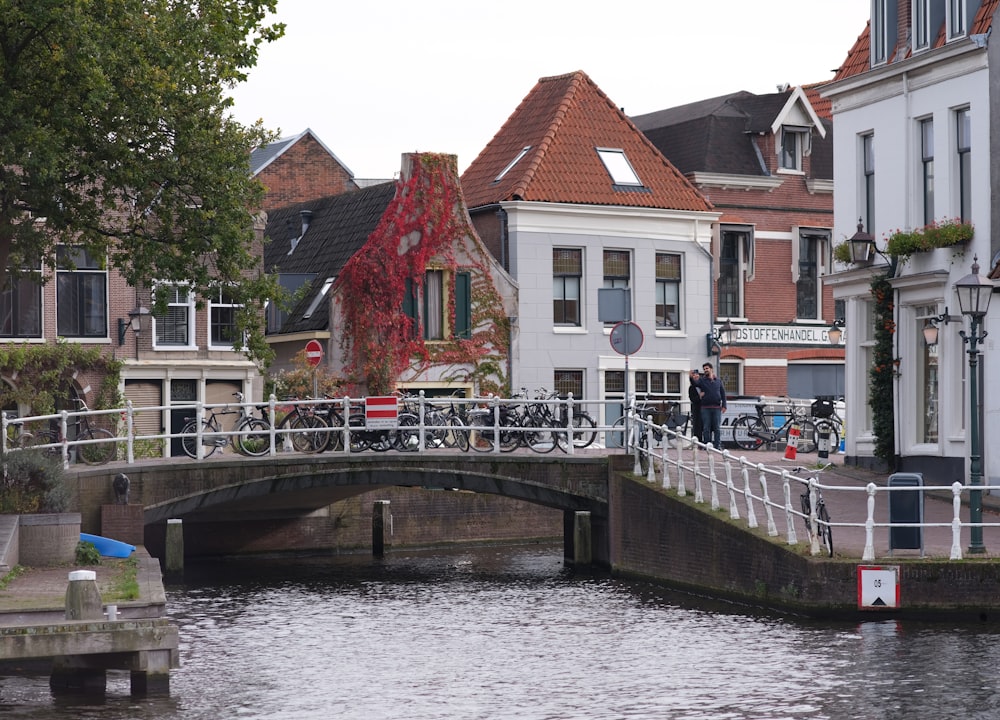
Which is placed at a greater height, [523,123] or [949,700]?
[523,123]

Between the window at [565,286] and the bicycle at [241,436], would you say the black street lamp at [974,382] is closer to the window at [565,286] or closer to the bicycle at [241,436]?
the bicycle at [241,436]

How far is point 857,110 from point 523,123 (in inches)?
622

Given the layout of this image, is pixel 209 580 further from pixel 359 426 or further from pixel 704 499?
pixel 704 499

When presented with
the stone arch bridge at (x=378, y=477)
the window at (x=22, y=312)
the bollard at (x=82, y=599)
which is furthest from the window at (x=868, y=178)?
the bollard at (x=82, y=599)

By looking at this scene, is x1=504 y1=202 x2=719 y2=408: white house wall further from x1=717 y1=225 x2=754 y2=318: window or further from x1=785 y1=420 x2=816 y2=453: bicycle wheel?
x1=785 y1=420 x2=816 y2=453: bicycle wheel

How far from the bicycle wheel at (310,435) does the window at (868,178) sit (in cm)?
1013

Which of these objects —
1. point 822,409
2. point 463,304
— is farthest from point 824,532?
point 463,304

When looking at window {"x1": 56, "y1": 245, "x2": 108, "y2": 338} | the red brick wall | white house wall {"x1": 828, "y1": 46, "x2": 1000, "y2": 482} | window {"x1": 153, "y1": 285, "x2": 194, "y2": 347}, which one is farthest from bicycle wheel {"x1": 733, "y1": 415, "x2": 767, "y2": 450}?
the red brick wall

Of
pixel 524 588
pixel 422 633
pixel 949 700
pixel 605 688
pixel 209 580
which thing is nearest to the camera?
pixel 949 700

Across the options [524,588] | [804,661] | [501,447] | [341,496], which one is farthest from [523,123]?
[804,661]

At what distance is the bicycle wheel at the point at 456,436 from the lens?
31.2 meters

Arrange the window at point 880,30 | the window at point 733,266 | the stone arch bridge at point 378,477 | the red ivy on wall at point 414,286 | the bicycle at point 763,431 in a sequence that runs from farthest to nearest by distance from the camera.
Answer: the window at point 733,266 < the red ivy on wall at point 414,286 < the bicycle at point 763,431 < the window at point 880,30 < the stone arch bridge at point 378,477

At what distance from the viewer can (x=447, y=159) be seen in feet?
139

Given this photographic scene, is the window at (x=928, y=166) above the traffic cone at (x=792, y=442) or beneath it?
above
